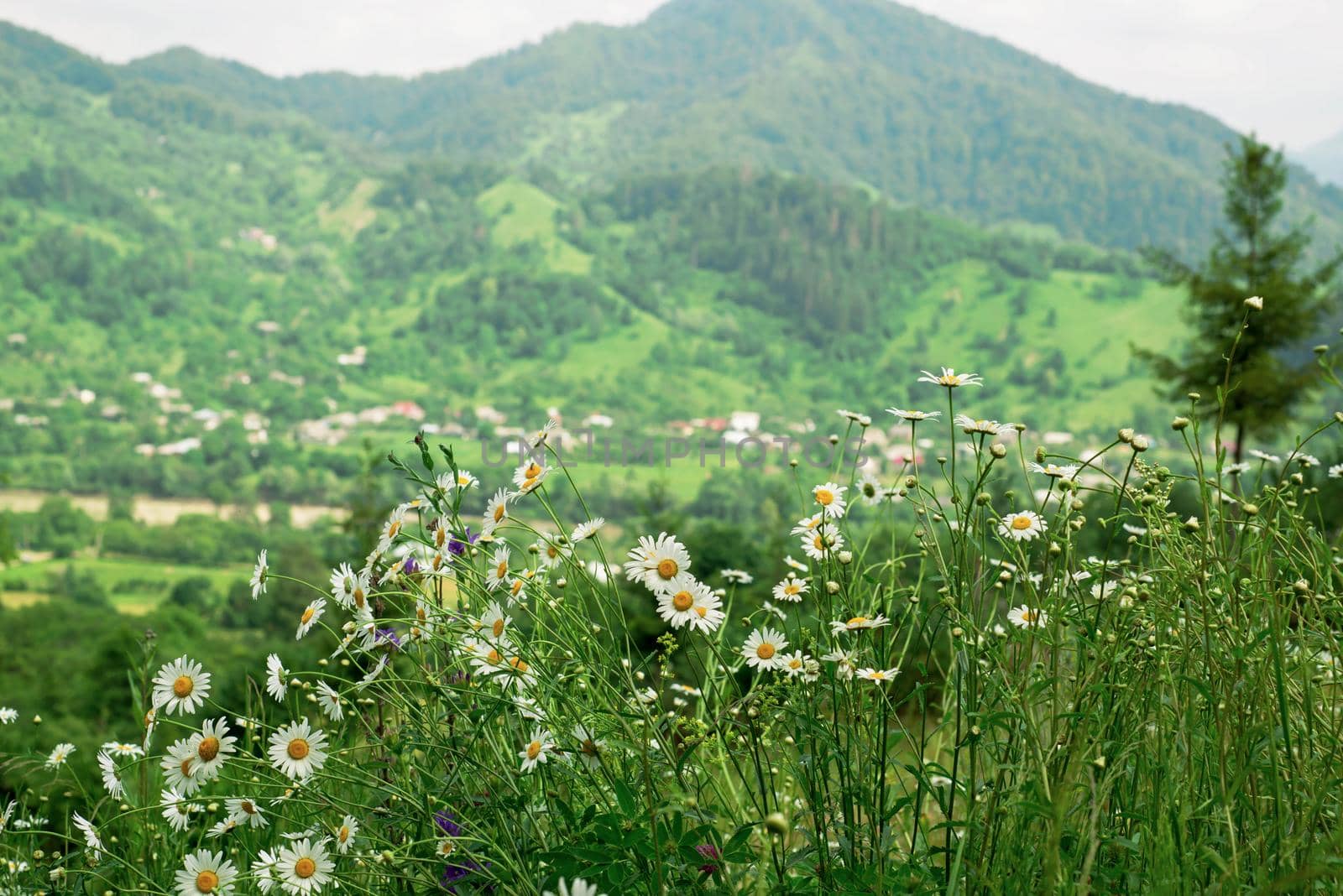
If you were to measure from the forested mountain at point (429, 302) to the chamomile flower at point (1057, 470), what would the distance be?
6741cm

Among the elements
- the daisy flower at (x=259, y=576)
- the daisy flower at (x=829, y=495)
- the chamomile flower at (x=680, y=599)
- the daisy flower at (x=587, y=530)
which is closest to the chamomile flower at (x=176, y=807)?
the daisy flower at (x=259, y=576)

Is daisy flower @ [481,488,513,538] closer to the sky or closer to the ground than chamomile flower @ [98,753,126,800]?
closer to the sky

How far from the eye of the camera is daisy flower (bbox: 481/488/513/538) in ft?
4.71

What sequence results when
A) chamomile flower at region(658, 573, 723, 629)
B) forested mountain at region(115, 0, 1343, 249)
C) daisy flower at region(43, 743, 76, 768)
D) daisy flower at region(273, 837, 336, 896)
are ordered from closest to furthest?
chamomile flower at region(658, 573, 723, 629)
daisy flower at region(273, 837, 336, 896)
daisy flower at region(43, 743, 76, 768)
forested mountain at region(115, 0, 1343, 249)

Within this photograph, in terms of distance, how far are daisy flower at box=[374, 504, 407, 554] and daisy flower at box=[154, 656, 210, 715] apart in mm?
301

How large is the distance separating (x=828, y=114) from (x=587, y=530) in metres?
157

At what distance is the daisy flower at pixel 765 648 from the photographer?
139 cm

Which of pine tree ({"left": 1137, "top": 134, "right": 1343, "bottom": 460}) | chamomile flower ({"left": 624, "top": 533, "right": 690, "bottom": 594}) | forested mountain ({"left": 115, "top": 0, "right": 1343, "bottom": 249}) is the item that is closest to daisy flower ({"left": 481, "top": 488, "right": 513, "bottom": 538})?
chamomile flower ({"left": 624, "top": 533, "right": 690, "bottom": 594})

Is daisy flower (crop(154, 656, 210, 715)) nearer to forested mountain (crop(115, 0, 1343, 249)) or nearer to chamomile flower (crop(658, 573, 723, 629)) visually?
chamomile flower (crop(658, 573, 723, 629))

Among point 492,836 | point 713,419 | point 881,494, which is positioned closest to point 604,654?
point 492,836

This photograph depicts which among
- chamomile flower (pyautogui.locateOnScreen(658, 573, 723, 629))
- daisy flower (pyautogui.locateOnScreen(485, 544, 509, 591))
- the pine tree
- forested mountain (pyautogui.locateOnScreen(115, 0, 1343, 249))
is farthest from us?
forested mountain (pyautogui.locateOnScreen(115, 0, 1343, 249))

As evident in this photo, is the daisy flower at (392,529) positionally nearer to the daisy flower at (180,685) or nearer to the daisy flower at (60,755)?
the daisy flower at (180,685)

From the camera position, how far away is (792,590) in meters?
1.62

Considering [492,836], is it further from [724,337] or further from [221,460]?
[724,337]
